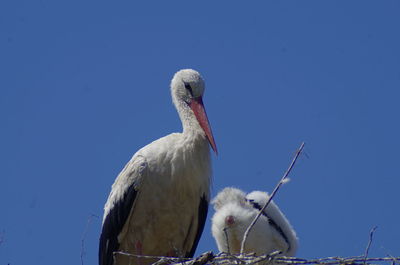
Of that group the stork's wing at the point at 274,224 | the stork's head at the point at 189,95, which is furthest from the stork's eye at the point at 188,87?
the stork's wing at the point at 274,224

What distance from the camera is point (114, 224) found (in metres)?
8.35

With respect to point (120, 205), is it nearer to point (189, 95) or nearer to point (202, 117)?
point (202, 117)

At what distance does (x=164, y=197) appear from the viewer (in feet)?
27.2

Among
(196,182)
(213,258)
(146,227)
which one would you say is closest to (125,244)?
(146,227)

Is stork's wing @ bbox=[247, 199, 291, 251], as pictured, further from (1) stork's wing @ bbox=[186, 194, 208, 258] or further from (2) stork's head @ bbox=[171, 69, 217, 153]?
(2) stork's head @ bbox=[171, 69, 217, 153]

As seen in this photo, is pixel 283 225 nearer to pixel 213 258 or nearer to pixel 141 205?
pixel 141 205

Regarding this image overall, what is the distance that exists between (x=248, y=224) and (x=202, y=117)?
3.71 ft

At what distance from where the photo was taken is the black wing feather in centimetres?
828

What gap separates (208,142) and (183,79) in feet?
2.28

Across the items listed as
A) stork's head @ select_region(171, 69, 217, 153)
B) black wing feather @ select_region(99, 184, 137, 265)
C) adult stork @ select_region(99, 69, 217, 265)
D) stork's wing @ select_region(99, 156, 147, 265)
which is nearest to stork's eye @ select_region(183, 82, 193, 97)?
stork's head @ select_region(171, 69, 217, 153)

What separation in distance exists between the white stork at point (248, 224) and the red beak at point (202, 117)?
0.94 metres

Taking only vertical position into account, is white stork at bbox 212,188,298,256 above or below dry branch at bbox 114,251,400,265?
above

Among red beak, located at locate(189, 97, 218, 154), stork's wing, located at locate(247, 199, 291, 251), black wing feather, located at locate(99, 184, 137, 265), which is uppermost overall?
red beak, located at locate(189, 97, 218, 154)

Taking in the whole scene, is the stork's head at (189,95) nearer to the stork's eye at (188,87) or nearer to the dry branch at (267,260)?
the stork's eye at (188,87)
